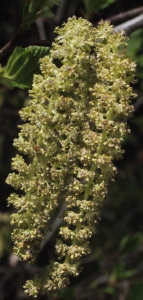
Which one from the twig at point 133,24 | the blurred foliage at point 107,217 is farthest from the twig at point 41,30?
the twig at point 133,24

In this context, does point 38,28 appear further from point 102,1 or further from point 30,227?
point 30,227

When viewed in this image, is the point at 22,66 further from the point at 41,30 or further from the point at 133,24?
the point at 41,30

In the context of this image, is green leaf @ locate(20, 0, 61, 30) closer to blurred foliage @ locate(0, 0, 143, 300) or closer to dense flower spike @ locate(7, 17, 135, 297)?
dense flower spike @ locate(7, 17, 135, 297)

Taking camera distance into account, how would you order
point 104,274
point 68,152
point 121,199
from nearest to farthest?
point 68,152, point 104,274, point 121,199

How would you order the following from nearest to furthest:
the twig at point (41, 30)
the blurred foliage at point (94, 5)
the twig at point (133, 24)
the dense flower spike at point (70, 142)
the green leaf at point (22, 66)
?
the dense flower spike at point (70, 142), the green leaf at point (22, 66), the blurred foliage at point (94, 5), the twig at point (133, 24), the twig at point (41, 30)

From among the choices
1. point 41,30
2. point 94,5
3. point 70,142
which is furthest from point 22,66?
point 41,30

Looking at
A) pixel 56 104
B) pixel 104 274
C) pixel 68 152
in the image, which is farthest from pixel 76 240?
pixel 104 274

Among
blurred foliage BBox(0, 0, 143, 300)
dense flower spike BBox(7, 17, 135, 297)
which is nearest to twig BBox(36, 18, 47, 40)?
blurred foliage BBox(0, 0, 143, 300)

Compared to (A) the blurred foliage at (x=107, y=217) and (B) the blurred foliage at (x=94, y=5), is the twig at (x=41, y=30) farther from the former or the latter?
(B) the blurred foliage at (x=94, y=5)
